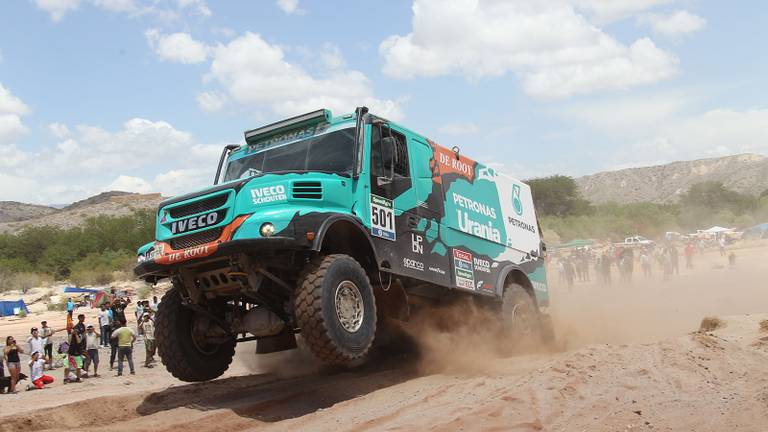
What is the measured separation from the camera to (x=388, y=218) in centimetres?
855

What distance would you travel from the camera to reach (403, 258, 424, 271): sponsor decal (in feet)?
28.6

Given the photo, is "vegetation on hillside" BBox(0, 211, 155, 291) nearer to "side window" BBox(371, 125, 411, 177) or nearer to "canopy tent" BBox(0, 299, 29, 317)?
"canopy tent" BBox(0, 299, 29, 317)

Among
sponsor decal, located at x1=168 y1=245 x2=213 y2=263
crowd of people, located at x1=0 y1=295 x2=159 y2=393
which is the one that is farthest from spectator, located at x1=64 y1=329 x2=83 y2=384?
sponsor decal, located at x1=168 y1=245 x2=213 y2=263

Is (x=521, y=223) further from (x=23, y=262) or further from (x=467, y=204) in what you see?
(x=23, y=262)

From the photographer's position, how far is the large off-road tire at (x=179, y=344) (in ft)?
27.5

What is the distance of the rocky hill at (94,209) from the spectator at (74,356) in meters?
59.0

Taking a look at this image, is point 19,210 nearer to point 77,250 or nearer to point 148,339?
point 77,250

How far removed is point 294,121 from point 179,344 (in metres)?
2.99

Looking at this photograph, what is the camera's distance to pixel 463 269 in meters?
9.87

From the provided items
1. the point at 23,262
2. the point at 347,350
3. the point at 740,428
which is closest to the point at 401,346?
the point at 347,350

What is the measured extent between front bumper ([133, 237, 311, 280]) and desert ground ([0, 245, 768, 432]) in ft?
5.20

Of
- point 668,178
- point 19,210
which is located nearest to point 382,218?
point 19,210

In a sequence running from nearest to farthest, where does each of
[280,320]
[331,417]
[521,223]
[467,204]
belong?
1. [331,417]
2. [280,320]
3. [467,204]
4. [521,223]

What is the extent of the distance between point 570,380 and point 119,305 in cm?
1334
